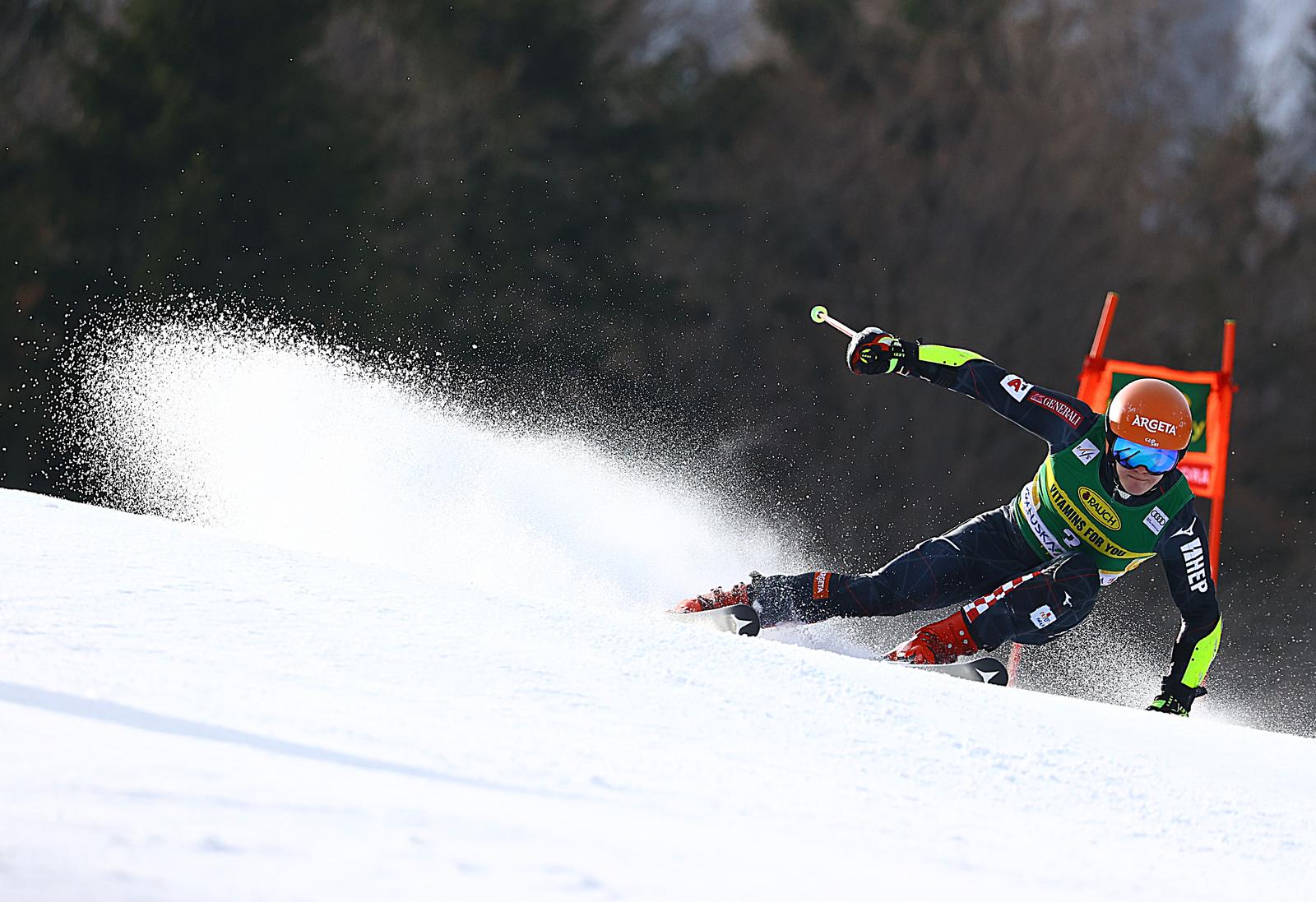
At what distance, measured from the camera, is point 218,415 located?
6.83 metres

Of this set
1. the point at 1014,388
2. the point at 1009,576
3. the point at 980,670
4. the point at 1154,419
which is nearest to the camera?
the point at 980,670

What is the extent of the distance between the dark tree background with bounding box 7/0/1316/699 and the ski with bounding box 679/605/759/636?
952 centimetres

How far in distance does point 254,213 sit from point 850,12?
876 centimetres

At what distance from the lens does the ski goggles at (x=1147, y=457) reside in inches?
→ 174

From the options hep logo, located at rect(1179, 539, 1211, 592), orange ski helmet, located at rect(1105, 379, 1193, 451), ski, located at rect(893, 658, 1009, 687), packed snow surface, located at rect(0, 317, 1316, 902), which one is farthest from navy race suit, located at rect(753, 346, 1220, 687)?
packed snow surface, located at rect(0, 317, 1316, 902)

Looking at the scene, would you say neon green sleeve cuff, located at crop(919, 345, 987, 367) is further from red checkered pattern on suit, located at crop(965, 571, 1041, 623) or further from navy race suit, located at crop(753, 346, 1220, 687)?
red checkered pattern on suit, located at crop(965, 571, 1041, 623)

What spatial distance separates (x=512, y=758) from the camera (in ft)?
6.95

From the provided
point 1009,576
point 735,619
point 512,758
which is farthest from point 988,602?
point 512,758

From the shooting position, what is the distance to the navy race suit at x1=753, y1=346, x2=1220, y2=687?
4508 mm

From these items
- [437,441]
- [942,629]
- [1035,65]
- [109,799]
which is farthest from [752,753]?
[1035,65]

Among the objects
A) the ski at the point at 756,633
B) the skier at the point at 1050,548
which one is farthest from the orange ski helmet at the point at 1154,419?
the ski at the point at 756,633

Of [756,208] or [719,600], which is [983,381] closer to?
[719,600]

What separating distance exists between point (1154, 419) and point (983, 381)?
0.52 m

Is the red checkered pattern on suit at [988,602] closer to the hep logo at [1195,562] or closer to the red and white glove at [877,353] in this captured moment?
the hep logo at [1195,562]
